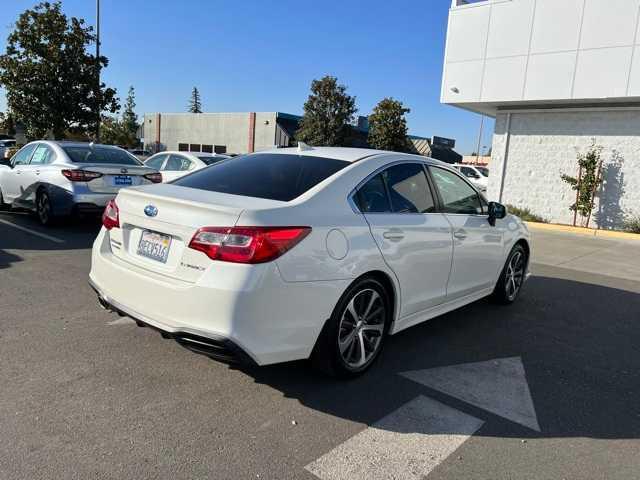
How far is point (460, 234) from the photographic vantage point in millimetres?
4555

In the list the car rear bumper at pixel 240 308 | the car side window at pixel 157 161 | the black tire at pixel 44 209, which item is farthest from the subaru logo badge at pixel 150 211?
the car side window at pixel 157 161

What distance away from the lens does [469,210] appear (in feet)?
16.1

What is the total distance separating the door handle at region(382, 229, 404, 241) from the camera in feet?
12.0

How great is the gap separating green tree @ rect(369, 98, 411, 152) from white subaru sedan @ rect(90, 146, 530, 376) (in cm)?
3484

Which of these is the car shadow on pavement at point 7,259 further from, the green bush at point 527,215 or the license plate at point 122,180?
the green bush at point 527,215

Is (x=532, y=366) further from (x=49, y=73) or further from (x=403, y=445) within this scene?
(x=49, y=73)

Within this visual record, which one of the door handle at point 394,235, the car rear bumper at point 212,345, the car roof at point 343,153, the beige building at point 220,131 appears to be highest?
the beige building at point 220,131

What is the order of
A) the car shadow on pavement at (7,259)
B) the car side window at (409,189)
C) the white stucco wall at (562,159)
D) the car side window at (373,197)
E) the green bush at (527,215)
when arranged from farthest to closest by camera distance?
the green bush at (527,215) → the white stucco wall at (562,159) → the car shadow on pavement at (7,259) → the car side window at (409,189) → the car side window at (373,197)

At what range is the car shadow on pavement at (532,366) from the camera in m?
3.27

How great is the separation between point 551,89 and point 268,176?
1314cm

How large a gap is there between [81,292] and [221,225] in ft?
9.90

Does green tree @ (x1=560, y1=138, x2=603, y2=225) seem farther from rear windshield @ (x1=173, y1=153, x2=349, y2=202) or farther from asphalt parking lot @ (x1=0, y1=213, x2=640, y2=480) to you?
rear windshield @ (x1=173, y1=153, x2=349, y2=202)

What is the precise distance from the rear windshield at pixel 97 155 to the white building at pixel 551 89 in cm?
1087

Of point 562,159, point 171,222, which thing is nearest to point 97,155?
point 171,222
